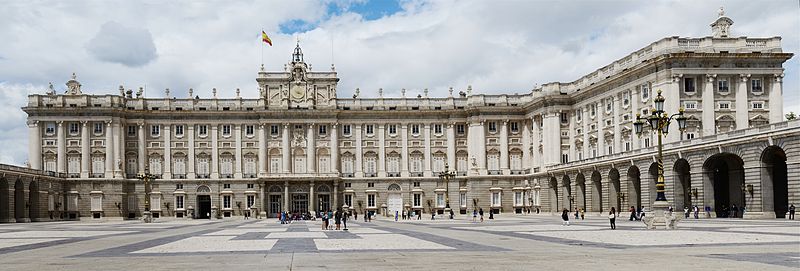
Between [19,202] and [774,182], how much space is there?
71673mm

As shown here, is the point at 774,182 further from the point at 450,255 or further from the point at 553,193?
the point at 450,255

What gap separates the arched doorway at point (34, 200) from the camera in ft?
318

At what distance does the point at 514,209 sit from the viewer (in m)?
112

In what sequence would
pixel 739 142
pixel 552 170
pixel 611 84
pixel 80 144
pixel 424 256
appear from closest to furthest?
pixel 424 256
pixel 739 142
pixel 611 84
pixel 552 170
pixel 80 144

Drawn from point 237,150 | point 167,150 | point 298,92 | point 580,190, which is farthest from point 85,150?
point 580,190

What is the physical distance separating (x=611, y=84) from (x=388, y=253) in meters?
65.7

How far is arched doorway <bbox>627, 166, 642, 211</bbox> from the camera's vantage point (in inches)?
3105

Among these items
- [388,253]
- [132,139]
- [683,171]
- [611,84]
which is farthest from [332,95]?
[388,253]

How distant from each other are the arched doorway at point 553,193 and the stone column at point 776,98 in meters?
28.3

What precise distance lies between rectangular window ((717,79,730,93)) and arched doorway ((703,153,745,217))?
1103cm

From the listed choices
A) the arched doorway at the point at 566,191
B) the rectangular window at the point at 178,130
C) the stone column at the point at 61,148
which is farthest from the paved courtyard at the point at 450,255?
the rectangular window at the point at 178,130

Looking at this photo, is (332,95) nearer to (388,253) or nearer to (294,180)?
(294,180)

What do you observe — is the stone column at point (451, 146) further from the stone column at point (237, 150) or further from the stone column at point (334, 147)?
the stone column at point (237, 150)

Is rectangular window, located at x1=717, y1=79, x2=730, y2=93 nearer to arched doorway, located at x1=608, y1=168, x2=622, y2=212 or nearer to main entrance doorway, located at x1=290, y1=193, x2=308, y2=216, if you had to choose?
arched doorway, located at x1=608, y1=168, x2=622, y2=212
